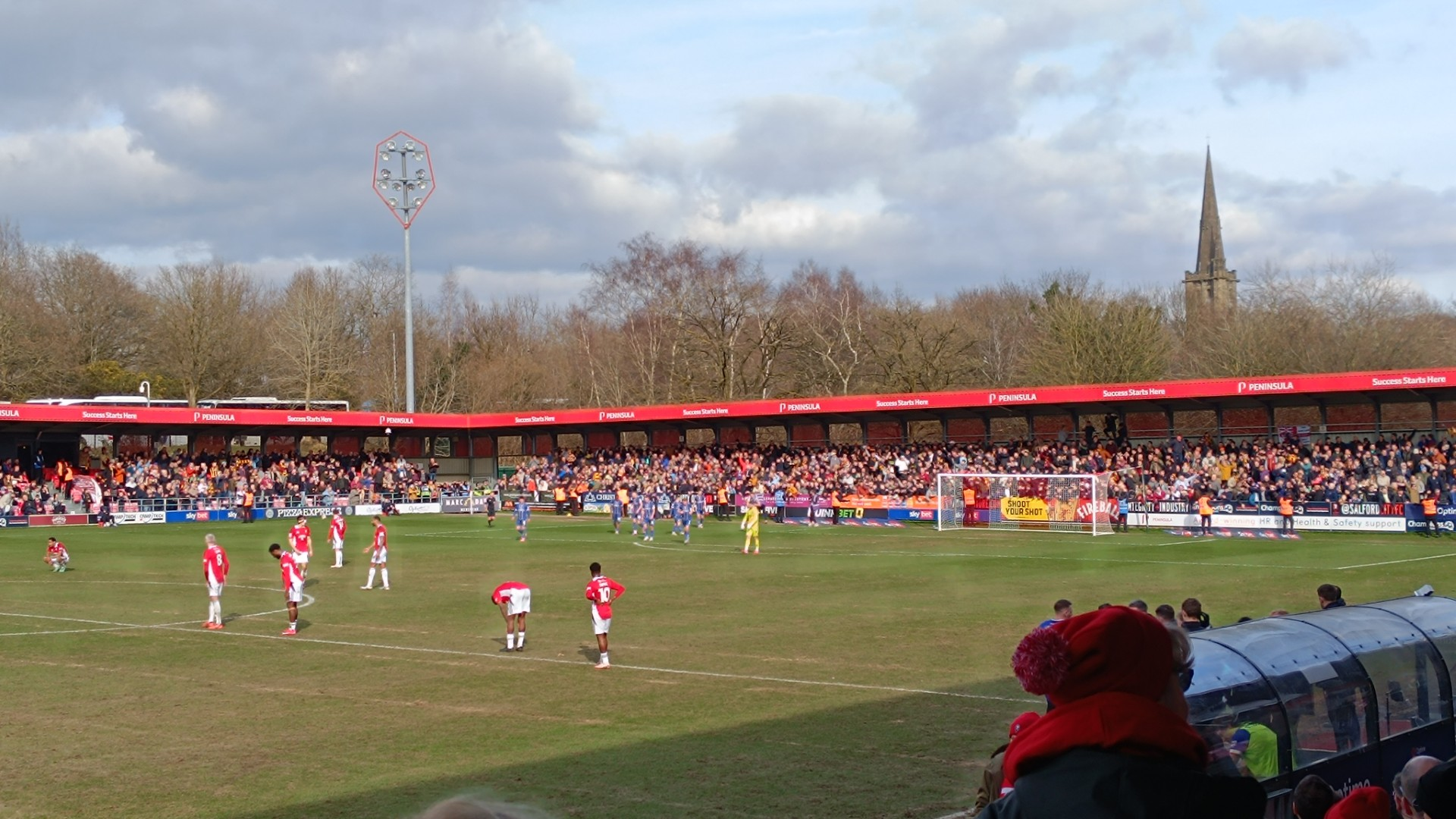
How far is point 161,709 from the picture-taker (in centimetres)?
1677

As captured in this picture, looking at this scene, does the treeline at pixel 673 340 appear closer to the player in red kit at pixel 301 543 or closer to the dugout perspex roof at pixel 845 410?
the dugout perspex roof at pixel 845 410

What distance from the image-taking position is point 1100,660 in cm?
322

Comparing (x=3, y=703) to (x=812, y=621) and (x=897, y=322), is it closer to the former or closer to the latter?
(x=812, y=621)

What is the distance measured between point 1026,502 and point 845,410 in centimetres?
1384

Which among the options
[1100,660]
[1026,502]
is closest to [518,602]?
[1100,660]

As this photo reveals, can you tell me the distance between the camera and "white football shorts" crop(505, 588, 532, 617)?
21.4 m

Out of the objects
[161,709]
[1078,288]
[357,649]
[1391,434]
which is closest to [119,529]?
[357,649]

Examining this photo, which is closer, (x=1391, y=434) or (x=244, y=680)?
(x=244, y=680)

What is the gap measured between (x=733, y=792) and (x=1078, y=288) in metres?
81.7

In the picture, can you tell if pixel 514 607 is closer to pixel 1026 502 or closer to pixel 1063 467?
pixel 1026 502

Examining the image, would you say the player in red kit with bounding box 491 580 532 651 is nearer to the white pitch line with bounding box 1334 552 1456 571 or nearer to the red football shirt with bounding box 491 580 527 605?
the red football shirt with bounding box 491 580 527 605

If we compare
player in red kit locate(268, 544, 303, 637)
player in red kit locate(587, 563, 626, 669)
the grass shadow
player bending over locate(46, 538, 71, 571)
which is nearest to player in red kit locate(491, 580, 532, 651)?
player in red kit locate(587, 563, 626, 669)

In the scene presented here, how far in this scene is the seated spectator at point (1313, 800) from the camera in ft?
20.0

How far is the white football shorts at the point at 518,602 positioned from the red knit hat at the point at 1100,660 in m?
18.7
